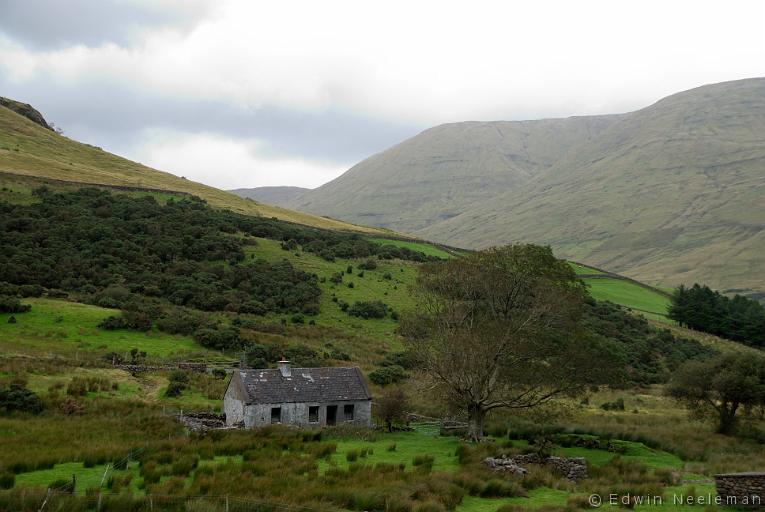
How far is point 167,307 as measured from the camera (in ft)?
202

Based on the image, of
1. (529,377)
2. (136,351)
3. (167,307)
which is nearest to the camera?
(529,377)

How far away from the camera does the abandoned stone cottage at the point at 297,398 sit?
34.9 meters

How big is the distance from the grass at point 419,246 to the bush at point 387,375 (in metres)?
62.0

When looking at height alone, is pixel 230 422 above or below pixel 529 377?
below

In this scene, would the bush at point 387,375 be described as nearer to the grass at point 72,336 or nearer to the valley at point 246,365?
the valley at point 246,365

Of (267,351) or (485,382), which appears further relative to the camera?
(267,351)

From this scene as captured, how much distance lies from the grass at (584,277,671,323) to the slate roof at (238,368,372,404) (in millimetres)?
69704

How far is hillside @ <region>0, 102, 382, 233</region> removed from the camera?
10625 centimetres

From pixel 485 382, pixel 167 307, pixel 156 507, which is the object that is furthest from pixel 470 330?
pixel 167 307

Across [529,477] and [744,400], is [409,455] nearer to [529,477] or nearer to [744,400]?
[529,477]

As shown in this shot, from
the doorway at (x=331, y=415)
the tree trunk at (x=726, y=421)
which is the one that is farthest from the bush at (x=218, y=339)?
the tree trunk at (x=726, y=421)

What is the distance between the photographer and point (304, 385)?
37188 mm

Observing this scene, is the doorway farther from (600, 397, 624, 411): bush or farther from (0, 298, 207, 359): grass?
(600, 397, 624, 411): bush

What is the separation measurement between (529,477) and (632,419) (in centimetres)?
2228
